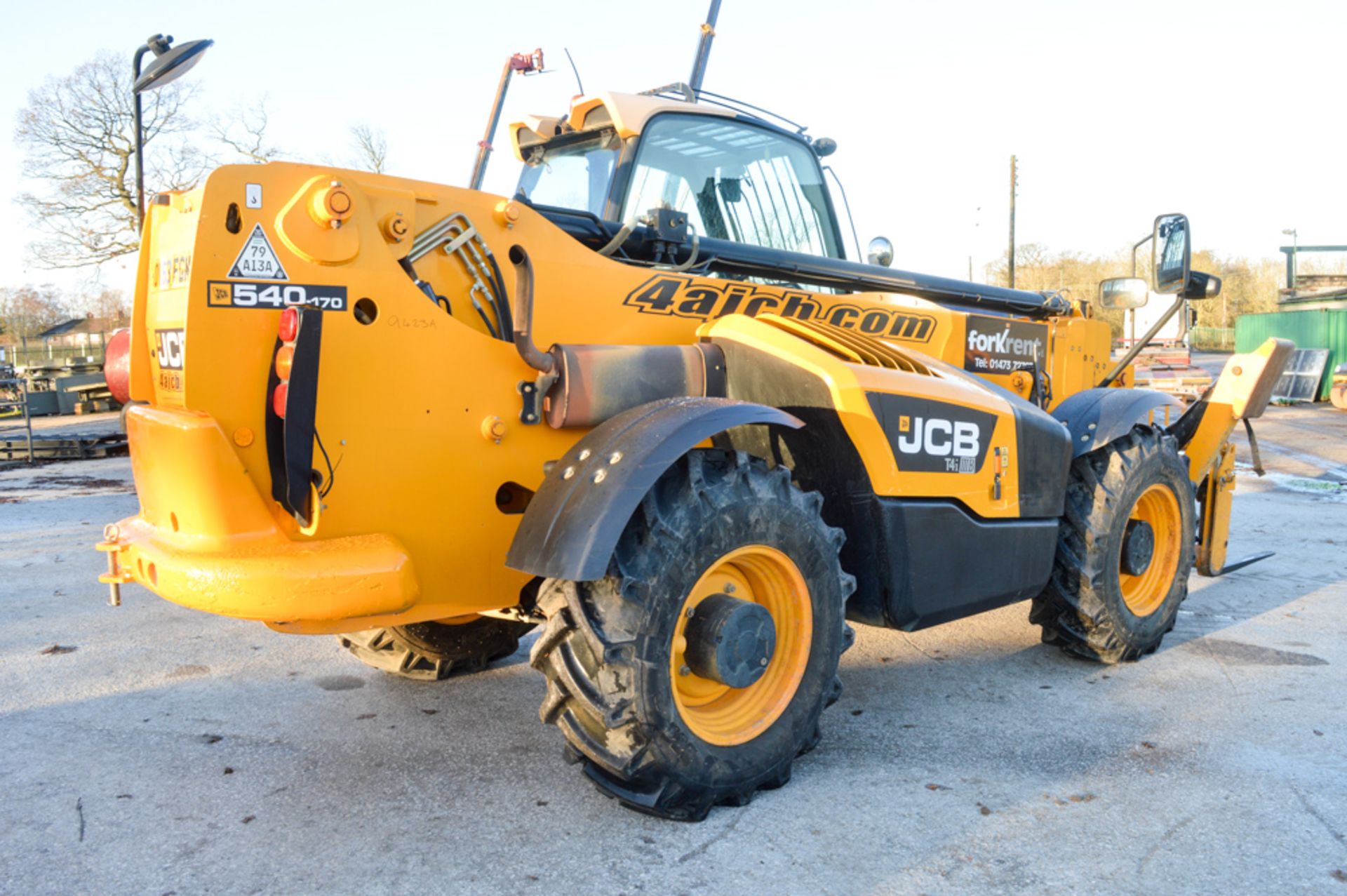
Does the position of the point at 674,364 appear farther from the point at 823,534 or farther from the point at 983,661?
the point at 983,661

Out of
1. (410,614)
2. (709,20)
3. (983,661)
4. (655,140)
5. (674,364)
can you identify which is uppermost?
(709,20)

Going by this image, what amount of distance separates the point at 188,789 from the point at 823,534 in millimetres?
2320

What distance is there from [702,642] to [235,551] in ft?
4.69

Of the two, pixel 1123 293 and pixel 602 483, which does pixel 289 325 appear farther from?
pixel 1123 293

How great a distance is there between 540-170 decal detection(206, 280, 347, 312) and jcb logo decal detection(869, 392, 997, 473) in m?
1.87

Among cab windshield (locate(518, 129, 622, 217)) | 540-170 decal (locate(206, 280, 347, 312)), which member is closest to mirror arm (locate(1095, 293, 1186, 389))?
cab windshield (locate(518, 129, 622, 217))

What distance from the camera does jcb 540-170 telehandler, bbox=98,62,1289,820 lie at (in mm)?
3066

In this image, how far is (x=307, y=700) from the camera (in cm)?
454

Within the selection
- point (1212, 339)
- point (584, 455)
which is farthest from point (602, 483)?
point (1212, 339)

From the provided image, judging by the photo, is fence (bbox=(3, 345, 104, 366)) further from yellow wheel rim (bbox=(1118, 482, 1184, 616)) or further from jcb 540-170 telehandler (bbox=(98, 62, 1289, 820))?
yellow wheel rim (bbox=(1118, 482, 1184, 616))

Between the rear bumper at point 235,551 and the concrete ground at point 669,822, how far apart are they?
74 cm

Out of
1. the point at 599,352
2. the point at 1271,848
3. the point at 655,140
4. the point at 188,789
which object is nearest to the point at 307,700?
the point at 188,789

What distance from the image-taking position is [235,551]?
3062 millimetres

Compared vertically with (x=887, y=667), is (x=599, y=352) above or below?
above
